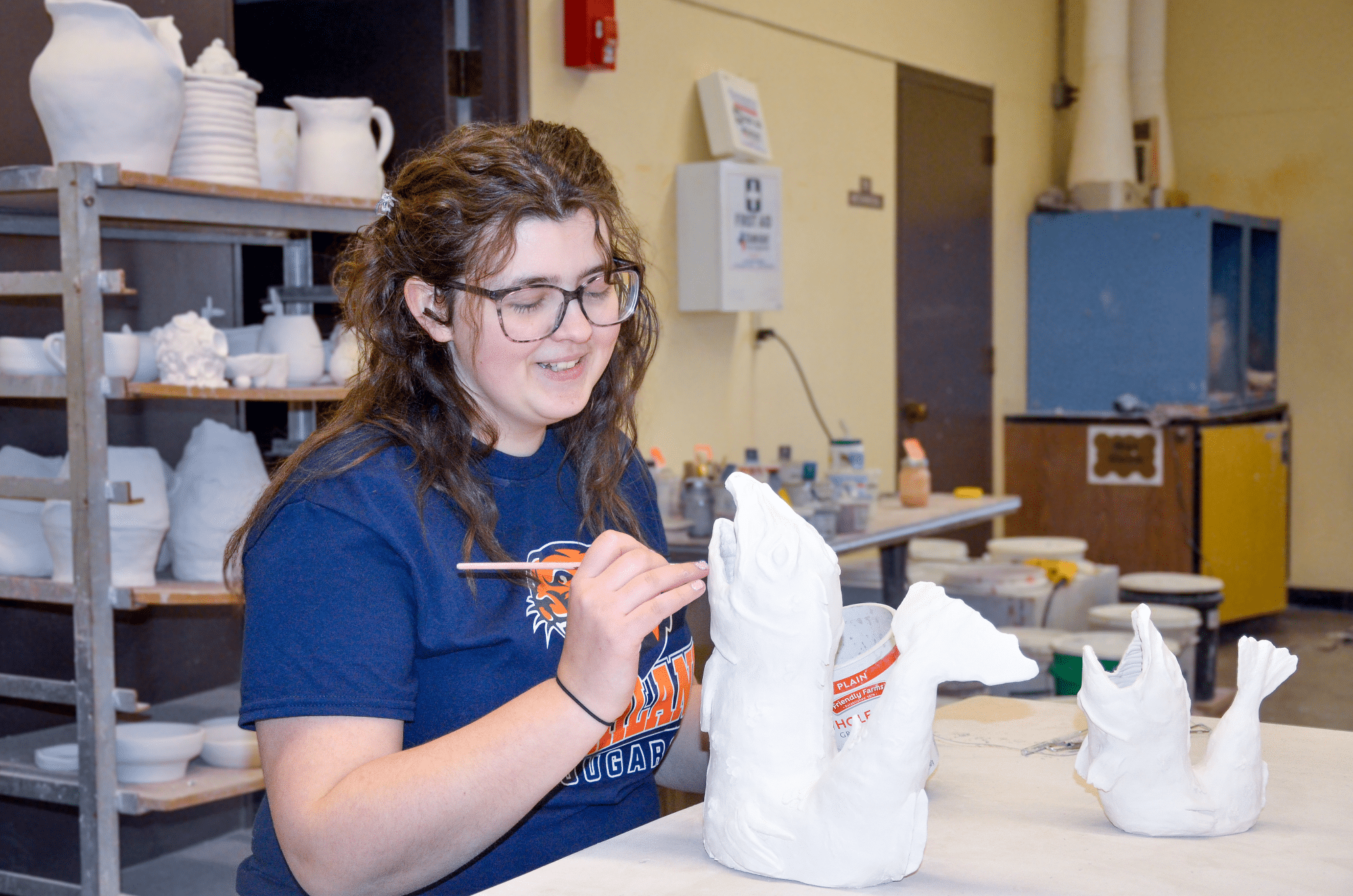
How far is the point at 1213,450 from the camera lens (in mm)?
5000

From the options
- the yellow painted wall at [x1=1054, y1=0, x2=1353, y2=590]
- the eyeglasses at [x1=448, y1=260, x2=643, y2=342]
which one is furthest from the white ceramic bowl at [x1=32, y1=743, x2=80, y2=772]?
the yellow painted wall at [x1=1054, y1=0, x2=1353, y2=590]

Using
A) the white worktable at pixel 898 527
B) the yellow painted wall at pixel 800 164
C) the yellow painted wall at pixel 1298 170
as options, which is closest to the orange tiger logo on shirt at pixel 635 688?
the white worktable at pixel 898 527

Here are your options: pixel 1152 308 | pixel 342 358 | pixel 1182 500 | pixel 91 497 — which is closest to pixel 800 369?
pixel 1182 500

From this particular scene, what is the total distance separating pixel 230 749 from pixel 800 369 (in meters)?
2.41

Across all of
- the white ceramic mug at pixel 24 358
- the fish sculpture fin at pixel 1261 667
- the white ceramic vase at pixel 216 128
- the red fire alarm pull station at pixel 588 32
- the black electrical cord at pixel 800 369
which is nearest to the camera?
the fish sculpture fin at pixel 1261 667

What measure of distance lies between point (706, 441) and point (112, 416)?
1.73m

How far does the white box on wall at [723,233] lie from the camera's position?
146 inches

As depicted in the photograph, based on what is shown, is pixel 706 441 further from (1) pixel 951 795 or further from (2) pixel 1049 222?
(1) pixel 951 795

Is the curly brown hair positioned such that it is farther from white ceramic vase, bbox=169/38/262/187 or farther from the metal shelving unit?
white ceramic vase, bbox=169/38/262/187

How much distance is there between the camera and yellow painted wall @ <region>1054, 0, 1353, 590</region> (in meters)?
5.63

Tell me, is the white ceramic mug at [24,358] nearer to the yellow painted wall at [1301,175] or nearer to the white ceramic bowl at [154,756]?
the white ceramic bowl at [154,756]

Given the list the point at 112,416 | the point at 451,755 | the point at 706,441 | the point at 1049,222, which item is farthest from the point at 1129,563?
the point at 451,755

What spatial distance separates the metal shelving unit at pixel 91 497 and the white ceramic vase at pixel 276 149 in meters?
0.21

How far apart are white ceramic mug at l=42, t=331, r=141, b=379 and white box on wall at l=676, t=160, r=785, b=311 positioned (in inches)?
72.5
